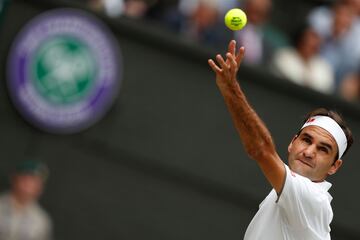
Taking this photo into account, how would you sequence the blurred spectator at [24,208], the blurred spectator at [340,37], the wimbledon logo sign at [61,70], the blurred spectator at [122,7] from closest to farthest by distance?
the blurred spectator at [24,208] → the wimbledon logo sign at [61,70] → the blurred spectator at [122,7] → the blurred spectator at [340,37]

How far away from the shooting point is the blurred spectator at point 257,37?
36.1ft

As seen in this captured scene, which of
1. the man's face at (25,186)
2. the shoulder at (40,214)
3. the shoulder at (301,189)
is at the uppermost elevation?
the shoulder at (301,189)

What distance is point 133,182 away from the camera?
1047 centimetres

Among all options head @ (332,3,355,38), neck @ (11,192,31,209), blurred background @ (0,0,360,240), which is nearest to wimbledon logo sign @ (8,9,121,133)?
blurred background @ (0,0,360,240)

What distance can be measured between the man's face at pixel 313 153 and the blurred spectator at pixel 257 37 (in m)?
5.04

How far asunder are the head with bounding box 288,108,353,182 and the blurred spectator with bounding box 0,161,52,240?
4.24 m

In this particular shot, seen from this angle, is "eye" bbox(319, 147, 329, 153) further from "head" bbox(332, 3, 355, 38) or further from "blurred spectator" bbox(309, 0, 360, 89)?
"head" bbox(332, 3, 355, 38)

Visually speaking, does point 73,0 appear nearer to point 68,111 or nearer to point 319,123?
point 68,111

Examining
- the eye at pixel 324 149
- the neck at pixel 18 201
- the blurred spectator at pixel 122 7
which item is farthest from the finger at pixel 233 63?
the blurred spectator at pixel 122 7

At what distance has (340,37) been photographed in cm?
1175

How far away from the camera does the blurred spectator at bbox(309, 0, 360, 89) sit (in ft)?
38.2

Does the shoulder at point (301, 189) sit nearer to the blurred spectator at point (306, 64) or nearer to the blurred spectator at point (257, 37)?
the blurred spectator at point (257, 37)

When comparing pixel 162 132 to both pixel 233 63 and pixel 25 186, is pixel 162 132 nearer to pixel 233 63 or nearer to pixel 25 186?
pixel 25 186

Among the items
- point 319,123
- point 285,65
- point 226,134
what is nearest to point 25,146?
point 226,134
